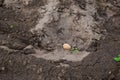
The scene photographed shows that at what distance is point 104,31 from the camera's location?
5051 millimetres

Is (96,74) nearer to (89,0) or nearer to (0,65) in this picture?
(0,65)

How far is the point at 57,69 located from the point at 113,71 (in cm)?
106

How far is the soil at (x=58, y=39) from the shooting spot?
3.96 metres

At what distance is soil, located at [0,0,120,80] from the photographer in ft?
13.0

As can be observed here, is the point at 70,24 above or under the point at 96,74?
above

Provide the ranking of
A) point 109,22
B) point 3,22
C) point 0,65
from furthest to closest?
point 109,22 < point 3,22 < point 0,65

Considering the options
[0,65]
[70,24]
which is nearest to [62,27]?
[70,24]

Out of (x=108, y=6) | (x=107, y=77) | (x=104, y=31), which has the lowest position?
(x=107, y=77)

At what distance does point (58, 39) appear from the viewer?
4750mm

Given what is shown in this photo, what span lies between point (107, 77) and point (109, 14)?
1953 mm

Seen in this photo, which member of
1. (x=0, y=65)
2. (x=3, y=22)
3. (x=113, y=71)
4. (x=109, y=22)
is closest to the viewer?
(x=0, y=65)

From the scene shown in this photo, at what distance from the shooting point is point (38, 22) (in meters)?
4.90

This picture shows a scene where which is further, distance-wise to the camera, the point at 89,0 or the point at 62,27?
the point at 89,0

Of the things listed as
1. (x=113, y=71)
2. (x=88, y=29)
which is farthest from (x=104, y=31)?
(x=113, y=71)
